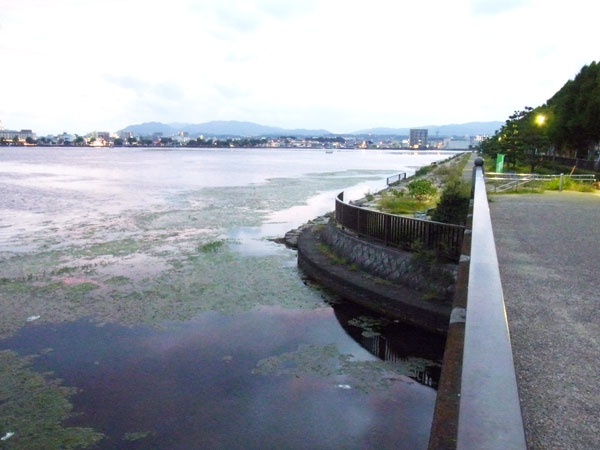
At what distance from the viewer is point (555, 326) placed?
5008 mm

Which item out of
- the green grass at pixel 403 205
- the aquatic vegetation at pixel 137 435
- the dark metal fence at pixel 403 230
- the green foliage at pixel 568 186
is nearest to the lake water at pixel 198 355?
the aquatic vegetation at pixel 137 435

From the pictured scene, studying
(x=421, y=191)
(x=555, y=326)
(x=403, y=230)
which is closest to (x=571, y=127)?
(x=421, y=191)

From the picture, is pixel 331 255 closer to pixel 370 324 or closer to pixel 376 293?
pixel 376 293

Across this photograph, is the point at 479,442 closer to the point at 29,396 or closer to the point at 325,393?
the point at 325,393

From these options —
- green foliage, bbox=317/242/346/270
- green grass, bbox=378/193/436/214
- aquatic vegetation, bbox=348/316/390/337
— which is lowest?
aquatic vegetation, bbox=348/316/390/337

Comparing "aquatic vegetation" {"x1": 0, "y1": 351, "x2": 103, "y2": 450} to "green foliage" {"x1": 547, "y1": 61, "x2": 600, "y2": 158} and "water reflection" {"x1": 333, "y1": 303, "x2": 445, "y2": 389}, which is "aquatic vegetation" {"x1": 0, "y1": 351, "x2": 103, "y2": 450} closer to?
"water reflection" {"x1": 333, "y1": 303, "x2": 445, "y2": 389}

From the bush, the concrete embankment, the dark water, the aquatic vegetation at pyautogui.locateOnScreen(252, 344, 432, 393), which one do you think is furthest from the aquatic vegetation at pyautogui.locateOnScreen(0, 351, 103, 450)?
the bush

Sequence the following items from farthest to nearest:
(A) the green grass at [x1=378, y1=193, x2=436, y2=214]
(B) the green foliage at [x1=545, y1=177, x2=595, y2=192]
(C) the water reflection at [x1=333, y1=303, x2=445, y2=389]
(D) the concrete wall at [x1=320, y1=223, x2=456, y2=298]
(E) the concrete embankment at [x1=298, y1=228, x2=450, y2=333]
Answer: (B) the green foliage at [x1=545, y1=177, x2=595, y2=192] < (A) the green grass at [x1=378, y1=193, x2=436, y2=214] < (D) the concrete wall at [x1=320, y1=223, x2=456, y2=298] < (E) the concrete embankment at [x1=298, y1=228, x2=450, y2=333] < (C) the water reflection at [x1=333, y1=303, x2=445, y2=389]

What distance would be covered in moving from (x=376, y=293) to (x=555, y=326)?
5087 millimetres

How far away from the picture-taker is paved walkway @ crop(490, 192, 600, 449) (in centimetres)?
318

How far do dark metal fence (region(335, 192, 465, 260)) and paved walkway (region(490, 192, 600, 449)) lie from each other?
3.15ft

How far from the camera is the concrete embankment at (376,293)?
345 inches

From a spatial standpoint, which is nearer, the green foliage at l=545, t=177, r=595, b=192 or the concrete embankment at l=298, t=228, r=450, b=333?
the concrete embankment at l=298, t=228, r=450, b=333

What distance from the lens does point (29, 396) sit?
647 cm
